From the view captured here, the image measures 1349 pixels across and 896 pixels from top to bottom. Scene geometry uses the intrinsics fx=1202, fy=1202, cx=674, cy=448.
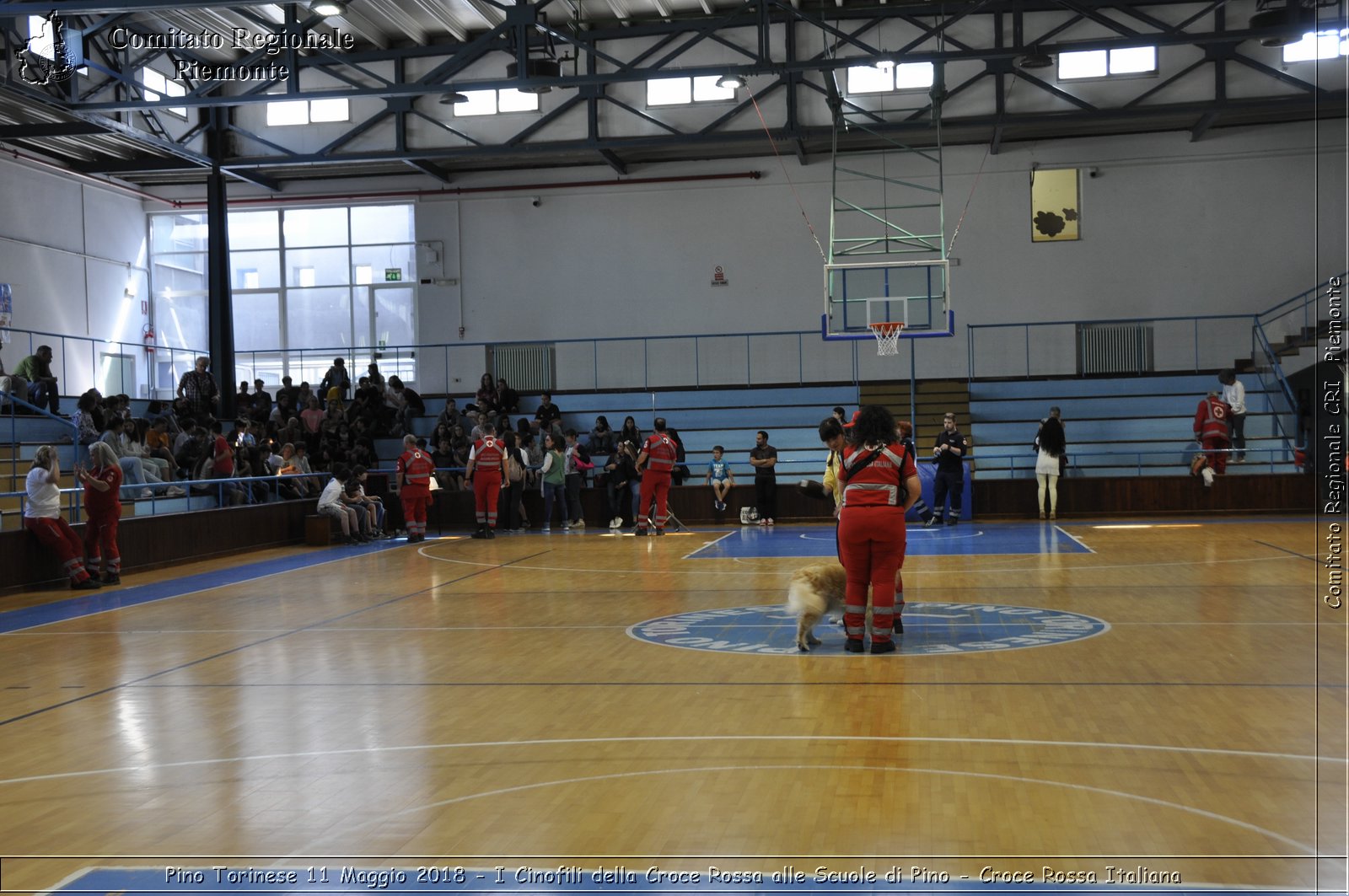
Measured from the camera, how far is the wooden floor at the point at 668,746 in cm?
461

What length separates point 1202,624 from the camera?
9617 mm

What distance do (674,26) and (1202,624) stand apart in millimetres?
15466

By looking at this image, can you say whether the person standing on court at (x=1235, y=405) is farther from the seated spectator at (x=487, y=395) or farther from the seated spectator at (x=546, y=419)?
the seated spectator at (x=487, y=395)

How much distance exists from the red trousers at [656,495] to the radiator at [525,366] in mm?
9900

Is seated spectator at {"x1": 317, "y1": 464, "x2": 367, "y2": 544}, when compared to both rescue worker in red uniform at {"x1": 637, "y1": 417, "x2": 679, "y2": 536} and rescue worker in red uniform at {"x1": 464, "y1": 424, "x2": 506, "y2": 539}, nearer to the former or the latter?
rescue worker in red uniform at {"x1": 464, "y1": 424, "x2": 506, "y2": 539}

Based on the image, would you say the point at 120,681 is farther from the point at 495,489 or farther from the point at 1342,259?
the point at 1342,259

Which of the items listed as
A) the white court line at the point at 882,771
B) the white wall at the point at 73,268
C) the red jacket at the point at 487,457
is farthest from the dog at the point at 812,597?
the white wall at the point at 73,268

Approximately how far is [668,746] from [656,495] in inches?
584

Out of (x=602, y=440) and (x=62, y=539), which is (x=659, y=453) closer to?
(x=602, y=440)

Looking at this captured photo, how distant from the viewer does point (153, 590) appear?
14.2 meters

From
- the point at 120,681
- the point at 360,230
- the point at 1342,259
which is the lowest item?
the point at 120,681

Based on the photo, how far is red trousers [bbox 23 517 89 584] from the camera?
557 inches

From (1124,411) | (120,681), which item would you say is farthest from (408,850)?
(1124,411)

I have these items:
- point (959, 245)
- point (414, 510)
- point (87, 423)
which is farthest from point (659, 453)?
point (959, 245)
